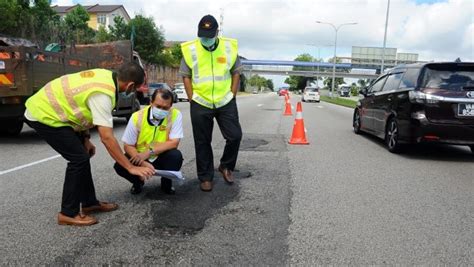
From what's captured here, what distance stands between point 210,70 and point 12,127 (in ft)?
21.7

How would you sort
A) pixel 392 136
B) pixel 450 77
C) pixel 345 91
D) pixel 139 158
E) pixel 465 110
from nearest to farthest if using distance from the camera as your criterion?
pixel 139 158, pixel 465 110, pixel 450 77, pixel 392 136, pixel 345 91

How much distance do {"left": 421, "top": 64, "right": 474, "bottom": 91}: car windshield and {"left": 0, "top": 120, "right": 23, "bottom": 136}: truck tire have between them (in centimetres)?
804

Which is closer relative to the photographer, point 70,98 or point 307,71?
point 70,98

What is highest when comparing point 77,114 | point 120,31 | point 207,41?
point 120,31

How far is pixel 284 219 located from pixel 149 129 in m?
1.68

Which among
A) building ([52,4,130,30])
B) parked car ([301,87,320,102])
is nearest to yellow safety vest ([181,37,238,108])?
parked car ([301,87,320,102])

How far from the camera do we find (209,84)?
512 centimetres

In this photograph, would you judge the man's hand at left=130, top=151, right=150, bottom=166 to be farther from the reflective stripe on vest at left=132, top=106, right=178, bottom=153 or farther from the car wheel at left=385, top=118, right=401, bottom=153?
the car wheel at left=385, top=118, right=401, bottom=153

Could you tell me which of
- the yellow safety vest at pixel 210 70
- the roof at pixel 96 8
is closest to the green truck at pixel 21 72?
the yellow safety vest at pixel 210 70

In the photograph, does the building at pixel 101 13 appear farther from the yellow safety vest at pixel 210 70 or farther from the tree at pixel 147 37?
the yellow safety vest at pixel 210 70

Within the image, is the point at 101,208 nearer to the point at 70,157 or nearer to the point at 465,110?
the point at 70,157

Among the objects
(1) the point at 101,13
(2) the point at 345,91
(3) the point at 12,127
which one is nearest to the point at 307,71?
(2) the point at 345,91

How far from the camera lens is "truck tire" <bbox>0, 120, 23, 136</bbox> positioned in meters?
9.76

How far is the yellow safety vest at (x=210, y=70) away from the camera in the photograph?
5.10 meters
